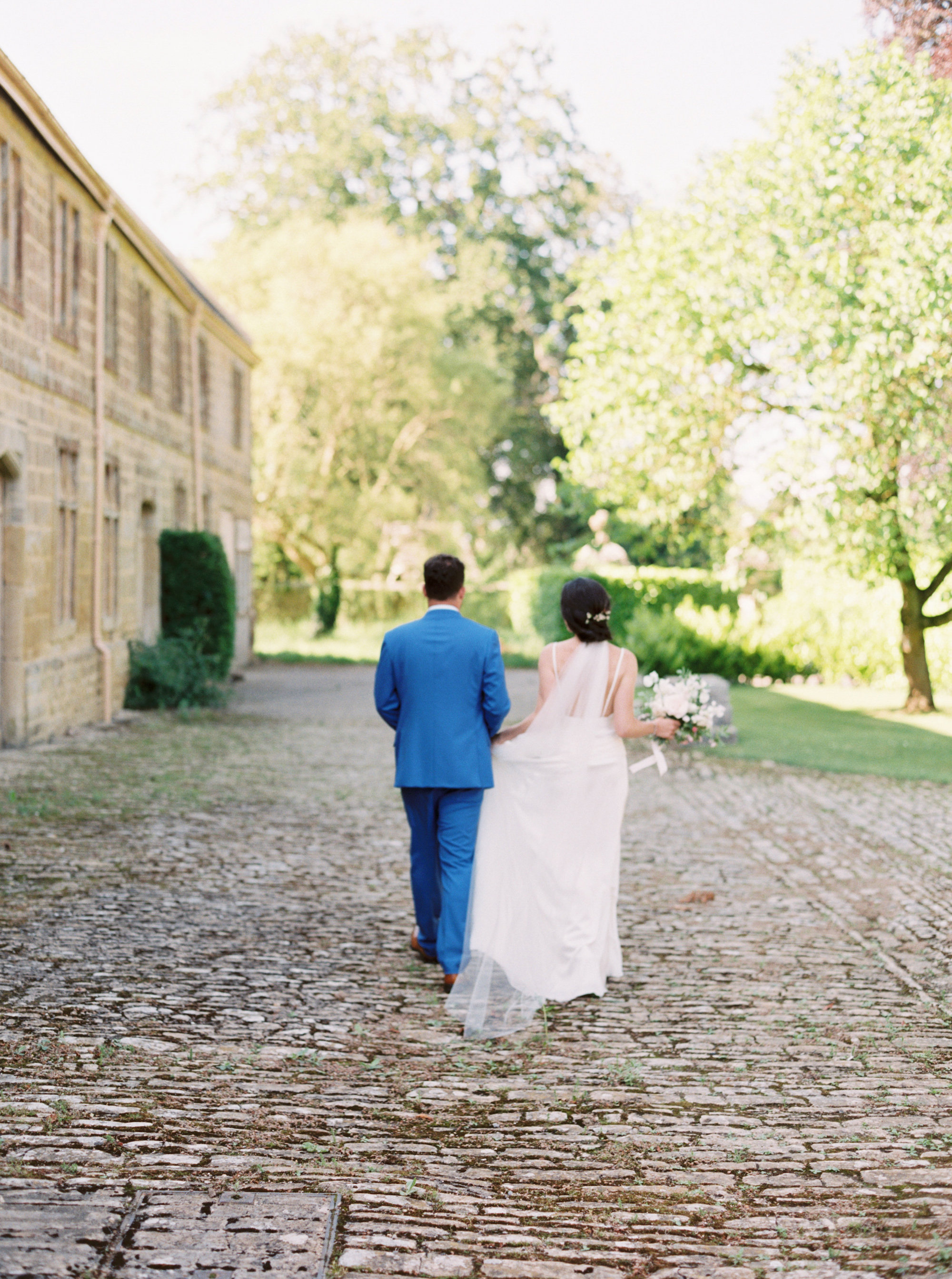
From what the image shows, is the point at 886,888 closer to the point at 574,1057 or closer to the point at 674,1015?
the point at 674,1015

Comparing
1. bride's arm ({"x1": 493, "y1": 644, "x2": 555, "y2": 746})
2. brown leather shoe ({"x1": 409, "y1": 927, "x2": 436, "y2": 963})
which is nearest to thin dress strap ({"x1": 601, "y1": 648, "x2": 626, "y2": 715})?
bride's arm ({"x1": 493, "y1": 644, "x2": 555, "y2": 746})

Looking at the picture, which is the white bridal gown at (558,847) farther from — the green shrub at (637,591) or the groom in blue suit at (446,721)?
the green shrub at (637,591)

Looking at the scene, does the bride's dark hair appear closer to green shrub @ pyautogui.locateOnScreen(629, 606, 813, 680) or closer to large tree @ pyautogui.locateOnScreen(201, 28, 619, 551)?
green shrub @ pyautogui.locateOnScreen(629, 606, 813, 680)

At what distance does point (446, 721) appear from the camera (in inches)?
225

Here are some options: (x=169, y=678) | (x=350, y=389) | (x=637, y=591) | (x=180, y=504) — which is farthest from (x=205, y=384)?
(x=350, y=389)

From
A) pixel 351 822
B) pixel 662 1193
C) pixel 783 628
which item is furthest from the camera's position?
pixel 783 628

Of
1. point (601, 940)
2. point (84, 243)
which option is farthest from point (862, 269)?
point (601, 940)

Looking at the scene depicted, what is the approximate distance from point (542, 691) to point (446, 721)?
52 cm

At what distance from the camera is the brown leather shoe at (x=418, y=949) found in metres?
6.17

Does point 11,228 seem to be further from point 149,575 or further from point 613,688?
point 613,688

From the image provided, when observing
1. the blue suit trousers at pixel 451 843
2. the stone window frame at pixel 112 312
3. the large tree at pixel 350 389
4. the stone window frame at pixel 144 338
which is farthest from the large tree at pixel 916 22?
the large tree at pixel 350 389

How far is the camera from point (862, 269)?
14.7m

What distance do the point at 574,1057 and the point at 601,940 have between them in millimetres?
922

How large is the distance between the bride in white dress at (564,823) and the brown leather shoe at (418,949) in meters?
0.51
